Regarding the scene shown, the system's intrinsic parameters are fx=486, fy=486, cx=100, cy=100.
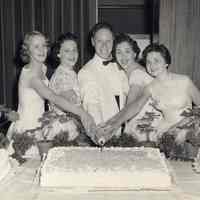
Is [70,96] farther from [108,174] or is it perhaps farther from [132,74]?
[108,174]

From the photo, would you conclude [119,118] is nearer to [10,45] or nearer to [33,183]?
[33,183]

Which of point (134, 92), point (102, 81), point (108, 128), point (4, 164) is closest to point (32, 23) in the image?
point (102, 81)

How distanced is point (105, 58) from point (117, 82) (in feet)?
0.43

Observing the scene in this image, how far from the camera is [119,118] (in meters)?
2.24

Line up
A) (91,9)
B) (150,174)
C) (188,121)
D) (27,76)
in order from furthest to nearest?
1. (91,9)
2. (27,76)
3. (188,121)
4. (150,174)

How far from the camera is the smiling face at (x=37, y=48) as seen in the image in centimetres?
225

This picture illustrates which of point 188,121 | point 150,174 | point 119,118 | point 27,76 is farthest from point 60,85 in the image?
point 150,174

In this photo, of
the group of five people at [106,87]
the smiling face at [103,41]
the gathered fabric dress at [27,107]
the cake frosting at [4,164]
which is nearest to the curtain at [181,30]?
the group of five people at [106,87]

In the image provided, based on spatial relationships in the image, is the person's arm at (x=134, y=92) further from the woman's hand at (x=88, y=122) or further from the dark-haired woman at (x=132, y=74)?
the woman's hand at (x=88, y=122)

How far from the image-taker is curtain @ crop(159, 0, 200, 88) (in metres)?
2.55

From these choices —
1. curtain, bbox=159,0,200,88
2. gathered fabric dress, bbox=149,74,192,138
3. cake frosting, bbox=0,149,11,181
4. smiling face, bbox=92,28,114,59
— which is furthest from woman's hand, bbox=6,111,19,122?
curtain, bbox=159,0,200,88

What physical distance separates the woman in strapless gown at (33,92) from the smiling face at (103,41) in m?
0.25

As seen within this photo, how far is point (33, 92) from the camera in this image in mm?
2236

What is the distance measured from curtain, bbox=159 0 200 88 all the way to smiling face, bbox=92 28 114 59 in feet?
1.22
